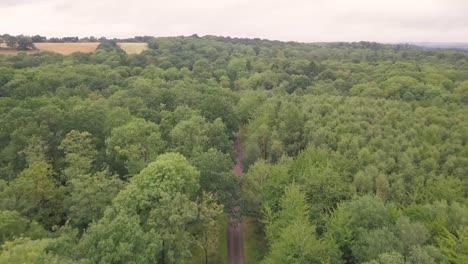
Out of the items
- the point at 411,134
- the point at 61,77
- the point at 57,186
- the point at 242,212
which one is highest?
the point at 61,77

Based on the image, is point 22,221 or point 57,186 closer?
point 22,221

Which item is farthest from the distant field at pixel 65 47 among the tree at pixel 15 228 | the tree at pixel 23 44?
the tree at pixel 15 228

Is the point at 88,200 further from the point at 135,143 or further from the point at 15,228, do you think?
the point at 135,143

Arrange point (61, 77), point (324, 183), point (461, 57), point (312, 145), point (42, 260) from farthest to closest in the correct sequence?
1. point (461, 57)
2. point (61, 77)
3. point (312, 145)
4. point (324, 183)
5. point (42, 260)

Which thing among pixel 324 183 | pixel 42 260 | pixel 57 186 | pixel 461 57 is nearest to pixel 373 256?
pixel 324 183

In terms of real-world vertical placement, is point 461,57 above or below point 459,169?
above

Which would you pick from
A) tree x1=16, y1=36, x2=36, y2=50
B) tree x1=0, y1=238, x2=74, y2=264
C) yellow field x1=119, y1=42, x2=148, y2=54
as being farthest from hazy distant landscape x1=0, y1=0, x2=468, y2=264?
yellow field x1=119, y1=42, x2=148, y2=54

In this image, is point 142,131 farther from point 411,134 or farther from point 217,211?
point 411,134

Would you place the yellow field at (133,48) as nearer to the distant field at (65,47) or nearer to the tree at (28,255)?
the distant field at (65,47)
